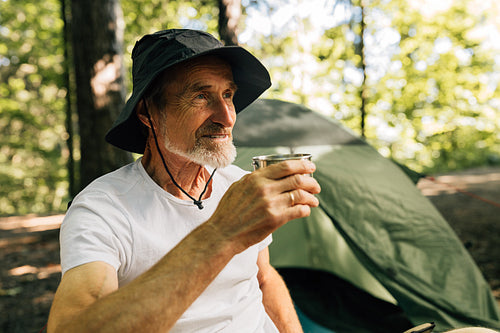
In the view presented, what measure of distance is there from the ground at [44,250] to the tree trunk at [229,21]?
129 inches

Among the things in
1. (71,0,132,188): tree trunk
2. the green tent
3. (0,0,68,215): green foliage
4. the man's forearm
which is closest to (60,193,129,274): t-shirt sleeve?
the man's forearm

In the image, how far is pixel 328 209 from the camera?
303cm

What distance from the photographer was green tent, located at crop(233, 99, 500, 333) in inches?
Result: 114

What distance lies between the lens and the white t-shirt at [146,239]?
4.04ft

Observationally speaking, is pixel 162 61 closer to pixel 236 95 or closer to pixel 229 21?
pixel 236 95

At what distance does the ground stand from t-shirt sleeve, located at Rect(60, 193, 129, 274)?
3.08 metres

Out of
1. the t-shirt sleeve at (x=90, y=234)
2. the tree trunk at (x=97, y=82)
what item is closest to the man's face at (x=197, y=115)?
the t-shirt sleeve at (x=90, y=234)

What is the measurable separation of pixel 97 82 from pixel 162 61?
3017mm

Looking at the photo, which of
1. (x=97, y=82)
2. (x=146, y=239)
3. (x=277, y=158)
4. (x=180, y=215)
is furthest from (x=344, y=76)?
(x=277, y=158)

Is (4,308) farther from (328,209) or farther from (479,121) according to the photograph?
(479,121)

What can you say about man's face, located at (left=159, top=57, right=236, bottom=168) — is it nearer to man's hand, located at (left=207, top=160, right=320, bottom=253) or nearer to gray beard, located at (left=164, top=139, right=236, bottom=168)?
gray beard, located at (left=164, top=139, right=236, bottom=168)

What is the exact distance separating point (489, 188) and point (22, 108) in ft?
51.8

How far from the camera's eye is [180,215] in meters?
1.55

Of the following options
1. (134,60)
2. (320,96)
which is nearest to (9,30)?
(320,96)
